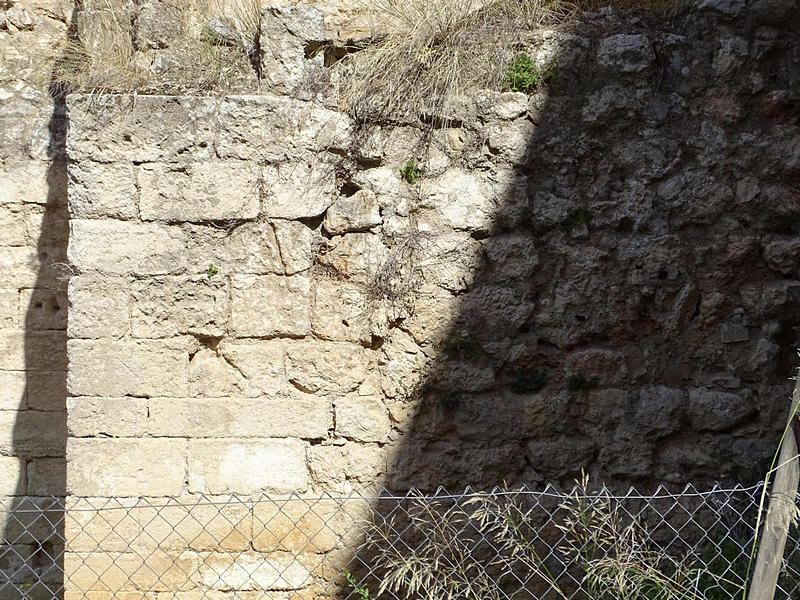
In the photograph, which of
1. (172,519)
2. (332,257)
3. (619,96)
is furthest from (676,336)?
(172,519)

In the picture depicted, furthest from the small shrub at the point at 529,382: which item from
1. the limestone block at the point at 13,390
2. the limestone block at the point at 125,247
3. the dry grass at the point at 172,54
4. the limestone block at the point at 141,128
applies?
the limestone block at the point at 13,390

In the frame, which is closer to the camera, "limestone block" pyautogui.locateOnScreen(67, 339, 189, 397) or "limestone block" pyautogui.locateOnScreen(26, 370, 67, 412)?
"limestone block" pyautogui.locateOnScreen(67, 339, 189, 397)

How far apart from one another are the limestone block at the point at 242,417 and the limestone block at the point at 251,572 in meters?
0.51

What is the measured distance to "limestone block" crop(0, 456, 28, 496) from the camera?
13.8ft

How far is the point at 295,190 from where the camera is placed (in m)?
3.37

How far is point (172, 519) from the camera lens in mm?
3275

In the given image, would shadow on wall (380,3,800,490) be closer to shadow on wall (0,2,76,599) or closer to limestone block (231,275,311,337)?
limestone block (231,275,311,337)

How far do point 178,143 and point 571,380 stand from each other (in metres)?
1.95

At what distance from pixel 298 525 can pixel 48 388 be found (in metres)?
1.73

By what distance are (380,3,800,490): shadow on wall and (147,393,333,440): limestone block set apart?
1.36 ft

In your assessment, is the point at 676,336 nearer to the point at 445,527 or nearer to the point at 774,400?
the point at 774,400

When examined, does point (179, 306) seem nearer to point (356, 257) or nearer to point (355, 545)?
point (356, 257)

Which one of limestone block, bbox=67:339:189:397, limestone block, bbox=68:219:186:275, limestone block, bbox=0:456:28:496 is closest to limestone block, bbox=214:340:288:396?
limestone block, bbox=67:339:189:397

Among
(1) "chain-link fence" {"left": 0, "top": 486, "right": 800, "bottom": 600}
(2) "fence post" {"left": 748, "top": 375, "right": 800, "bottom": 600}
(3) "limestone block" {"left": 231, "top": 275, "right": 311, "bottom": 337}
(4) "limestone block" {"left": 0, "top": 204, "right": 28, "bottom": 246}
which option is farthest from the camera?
(4) "limestone block" {"left": 0, "top": 204, "right": 28, "bottom": 246}
